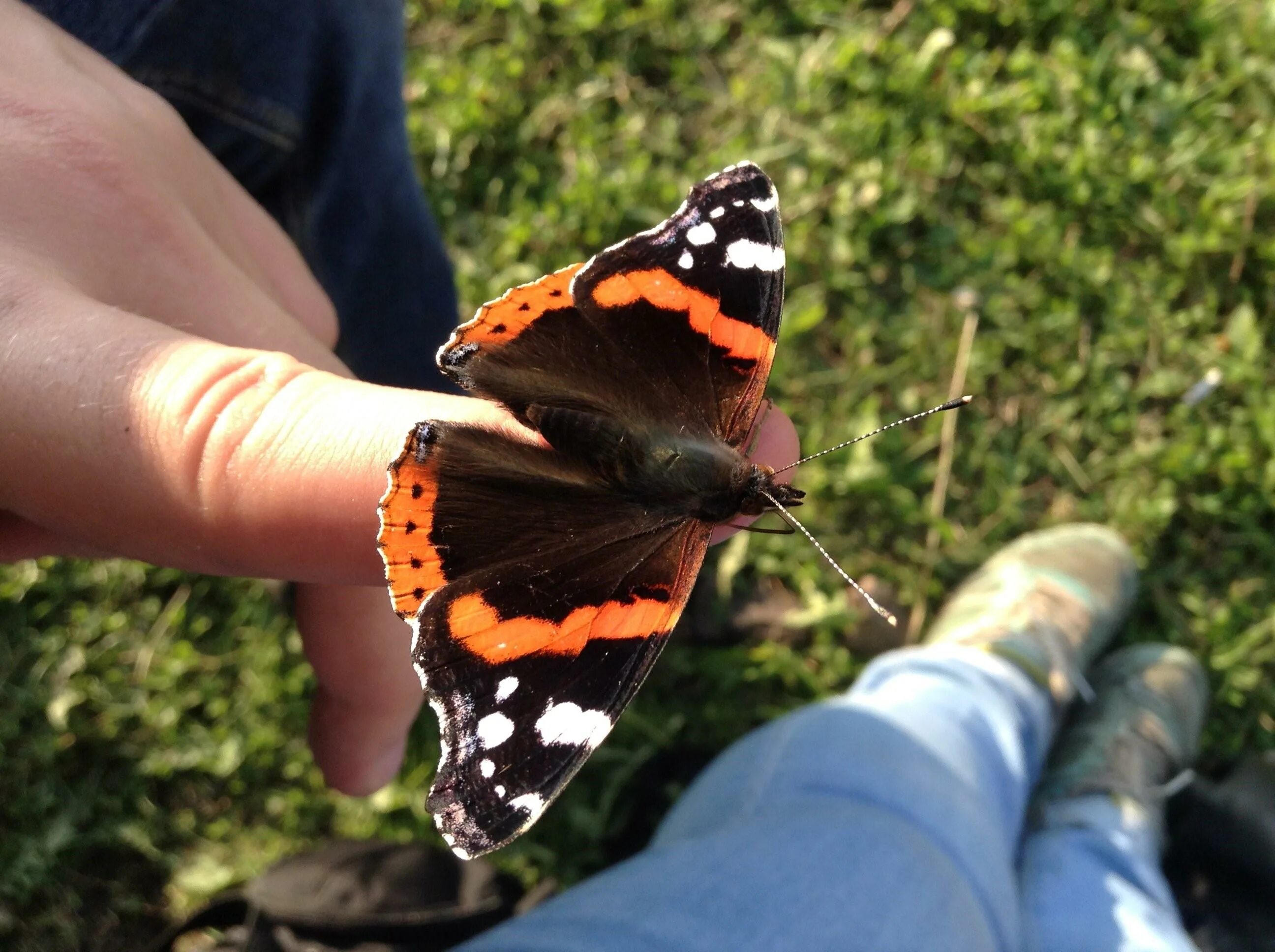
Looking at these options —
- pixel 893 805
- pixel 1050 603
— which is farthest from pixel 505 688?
pixel 1050 603

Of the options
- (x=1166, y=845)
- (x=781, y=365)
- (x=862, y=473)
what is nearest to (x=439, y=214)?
(x=781, y=365)

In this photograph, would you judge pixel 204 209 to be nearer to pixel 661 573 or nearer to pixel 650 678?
pixel 661 573

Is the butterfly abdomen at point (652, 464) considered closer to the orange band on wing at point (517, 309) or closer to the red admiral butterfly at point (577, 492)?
the red admiral butterfly at point (577, 492)

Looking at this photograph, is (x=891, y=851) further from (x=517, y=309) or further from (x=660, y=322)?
(x=517, y=309)

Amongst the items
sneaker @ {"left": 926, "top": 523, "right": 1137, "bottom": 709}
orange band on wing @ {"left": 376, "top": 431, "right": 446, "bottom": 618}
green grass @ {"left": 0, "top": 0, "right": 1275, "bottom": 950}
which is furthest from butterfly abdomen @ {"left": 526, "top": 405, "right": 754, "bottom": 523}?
sneaker @ {"left": 926, "top": 523, "right": 1137, "bottom": 709}

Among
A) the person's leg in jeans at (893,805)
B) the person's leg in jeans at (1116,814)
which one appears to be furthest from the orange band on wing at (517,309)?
the person's leg in jeans at (1116,814)

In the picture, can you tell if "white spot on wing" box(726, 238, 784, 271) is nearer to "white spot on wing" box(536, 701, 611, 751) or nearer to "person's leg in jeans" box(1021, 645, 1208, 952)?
"white spot on wing" box(536, 701, 611, 751)
